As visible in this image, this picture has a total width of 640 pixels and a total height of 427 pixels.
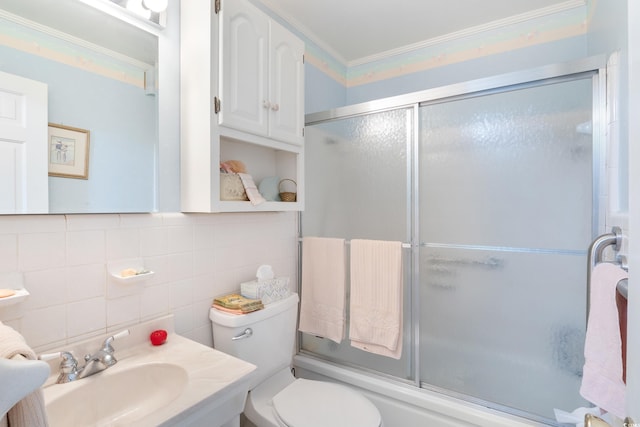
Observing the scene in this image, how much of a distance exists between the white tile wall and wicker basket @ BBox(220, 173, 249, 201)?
15 cm

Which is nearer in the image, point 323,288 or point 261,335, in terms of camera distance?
point 261,335

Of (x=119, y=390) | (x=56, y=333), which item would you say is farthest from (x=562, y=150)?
(x=56, y=333)

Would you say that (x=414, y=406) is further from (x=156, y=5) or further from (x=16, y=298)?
(x=156, y=5)

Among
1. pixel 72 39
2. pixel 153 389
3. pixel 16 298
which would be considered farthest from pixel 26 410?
pixel 72 39

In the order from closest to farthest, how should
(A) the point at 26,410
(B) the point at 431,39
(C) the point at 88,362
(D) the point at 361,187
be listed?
(A) the point at 26,410 < (C) the point at 88,362 < (D) the point at 361,187 < (B) the point at 431,39

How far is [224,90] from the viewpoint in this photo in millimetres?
1260

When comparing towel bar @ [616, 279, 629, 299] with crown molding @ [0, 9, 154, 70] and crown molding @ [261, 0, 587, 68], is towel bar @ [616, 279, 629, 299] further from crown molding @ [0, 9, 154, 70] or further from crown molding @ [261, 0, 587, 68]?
crown molding @ [261, 0, 587, 68]

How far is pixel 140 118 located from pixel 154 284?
65cm

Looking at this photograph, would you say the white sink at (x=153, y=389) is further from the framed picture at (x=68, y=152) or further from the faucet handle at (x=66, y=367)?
the framed picture at (x=68, y=152)

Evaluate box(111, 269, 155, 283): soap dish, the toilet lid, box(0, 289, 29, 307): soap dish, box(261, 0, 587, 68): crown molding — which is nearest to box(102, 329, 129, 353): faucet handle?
box(111, 269, 155, 283): soap dish

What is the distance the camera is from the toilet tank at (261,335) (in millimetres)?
1334

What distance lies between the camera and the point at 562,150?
4.31 feet

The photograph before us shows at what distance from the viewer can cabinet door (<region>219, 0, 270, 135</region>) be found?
1.27 m

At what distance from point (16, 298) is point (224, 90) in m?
0.95
